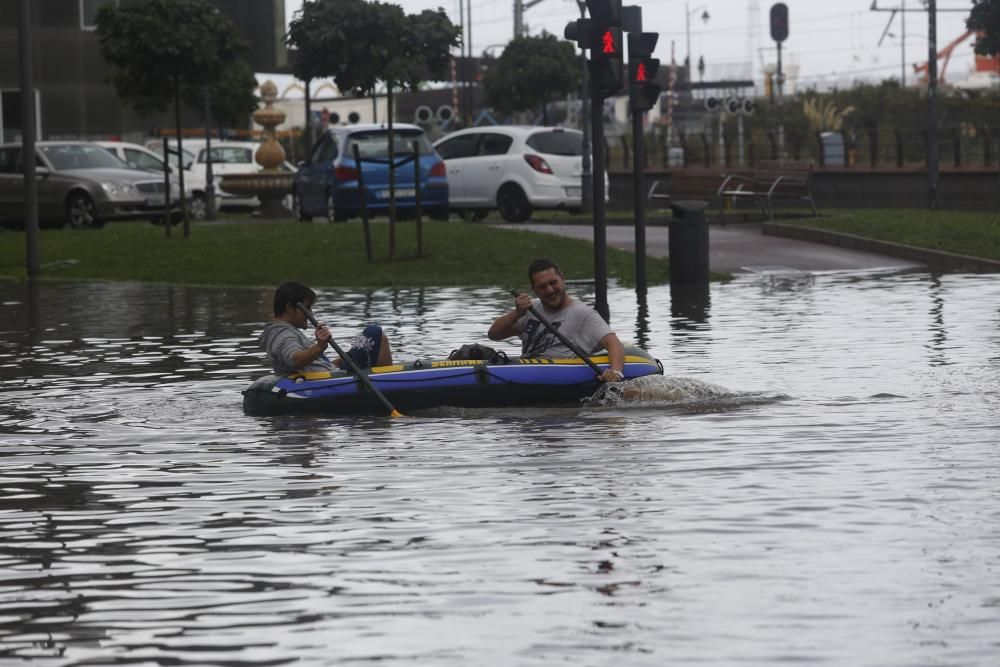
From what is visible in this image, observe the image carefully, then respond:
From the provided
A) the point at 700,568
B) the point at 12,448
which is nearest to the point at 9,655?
the point at 700,568

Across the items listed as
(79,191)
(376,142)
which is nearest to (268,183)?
(79,191)

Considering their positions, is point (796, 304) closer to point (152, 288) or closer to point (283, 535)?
point (152, 288)

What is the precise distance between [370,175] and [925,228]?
811 centimetres

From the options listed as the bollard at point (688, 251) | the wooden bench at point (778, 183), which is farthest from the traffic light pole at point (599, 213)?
the wooden bench at point (778, 183)

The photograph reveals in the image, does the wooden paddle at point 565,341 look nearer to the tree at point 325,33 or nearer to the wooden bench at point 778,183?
the tree at point 325,33

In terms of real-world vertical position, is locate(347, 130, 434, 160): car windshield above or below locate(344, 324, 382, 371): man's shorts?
above

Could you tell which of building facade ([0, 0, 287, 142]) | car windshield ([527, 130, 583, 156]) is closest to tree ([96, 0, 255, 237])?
car windshield ([527, 130, 583, 156])

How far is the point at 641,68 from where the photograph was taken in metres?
22.1

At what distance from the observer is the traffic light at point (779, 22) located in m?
69.1

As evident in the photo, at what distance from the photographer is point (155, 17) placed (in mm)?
31859

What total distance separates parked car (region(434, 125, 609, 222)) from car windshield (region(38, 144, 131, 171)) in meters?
6.37

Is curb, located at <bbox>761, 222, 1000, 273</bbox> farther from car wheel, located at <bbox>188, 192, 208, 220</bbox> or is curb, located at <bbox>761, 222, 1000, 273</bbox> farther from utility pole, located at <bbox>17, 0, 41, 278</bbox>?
car wheel, located at <bbox>188, 192, 208, 220</bbox>

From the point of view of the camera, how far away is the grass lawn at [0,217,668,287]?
85.6 feet

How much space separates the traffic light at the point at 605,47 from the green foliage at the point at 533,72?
33.1 meters
